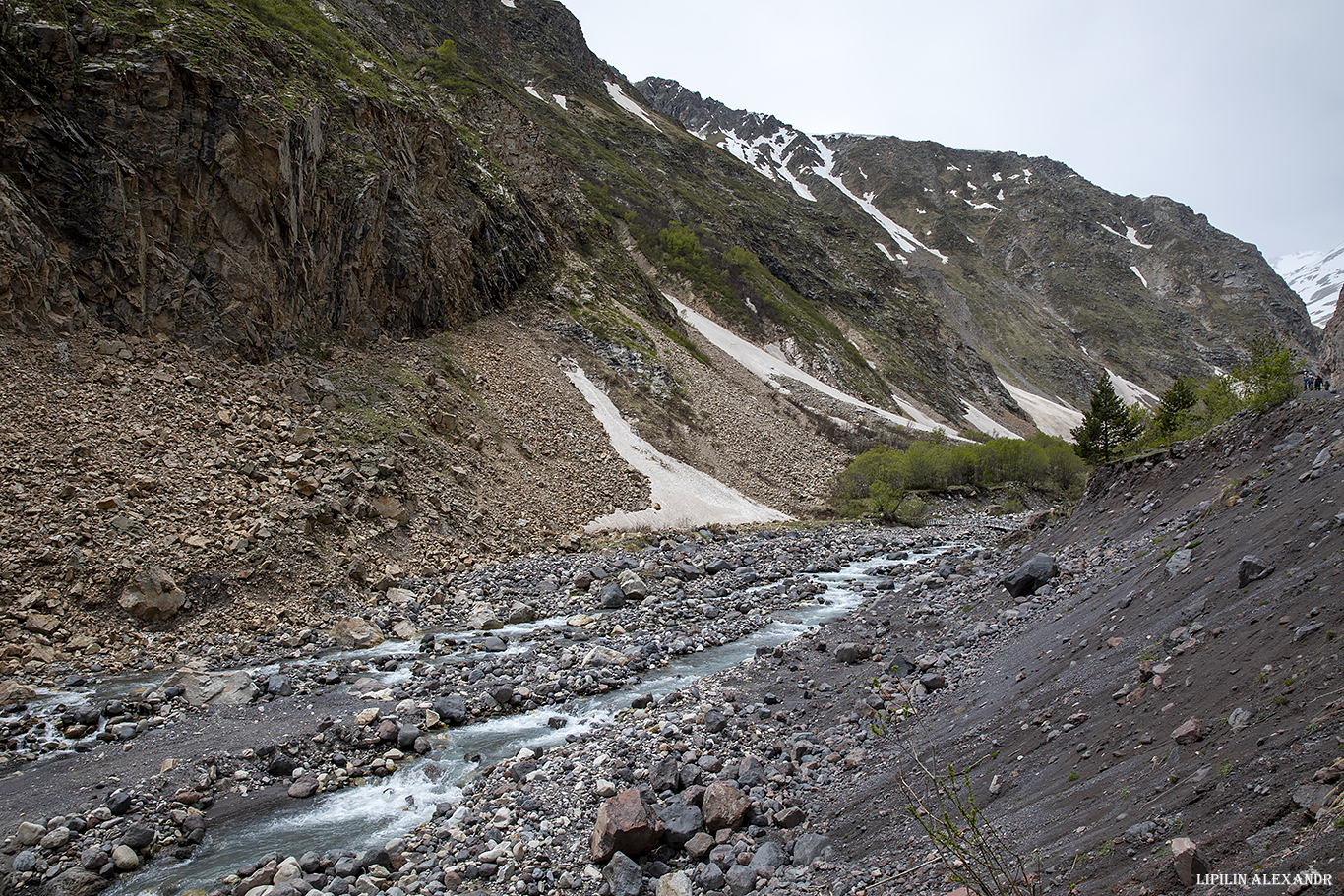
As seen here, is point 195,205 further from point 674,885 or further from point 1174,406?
point 1174,406

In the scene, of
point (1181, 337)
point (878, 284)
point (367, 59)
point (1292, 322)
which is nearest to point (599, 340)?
point (367, 59)

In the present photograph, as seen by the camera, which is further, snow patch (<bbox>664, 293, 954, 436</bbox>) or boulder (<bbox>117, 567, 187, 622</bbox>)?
snow patch (<bbox>664, 293, 954, 436</bbox>)

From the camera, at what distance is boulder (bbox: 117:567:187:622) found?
49.5 feet

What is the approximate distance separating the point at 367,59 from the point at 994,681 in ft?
147

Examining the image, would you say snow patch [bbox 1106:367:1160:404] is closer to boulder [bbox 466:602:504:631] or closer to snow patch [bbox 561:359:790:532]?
snow patch [bbox 561:359:790:532]

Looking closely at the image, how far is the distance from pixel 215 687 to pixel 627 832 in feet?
32.5

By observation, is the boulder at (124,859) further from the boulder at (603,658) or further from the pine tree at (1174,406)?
the pine tree at (1174,406)

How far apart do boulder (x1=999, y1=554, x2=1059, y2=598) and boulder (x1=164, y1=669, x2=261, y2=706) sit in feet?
53.8

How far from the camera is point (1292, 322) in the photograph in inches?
5901

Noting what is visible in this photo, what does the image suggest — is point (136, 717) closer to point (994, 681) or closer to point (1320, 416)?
point (994, 681)

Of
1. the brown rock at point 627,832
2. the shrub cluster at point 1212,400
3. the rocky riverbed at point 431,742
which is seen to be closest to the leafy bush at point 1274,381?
the shrub cluster at point 1212,400

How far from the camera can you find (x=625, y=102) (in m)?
121

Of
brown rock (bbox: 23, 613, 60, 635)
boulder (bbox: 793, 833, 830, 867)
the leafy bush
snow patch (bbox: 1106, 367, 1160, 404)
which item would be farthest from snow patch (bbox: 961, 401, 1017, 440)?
brown rock (bbox: 23, 613, 60, 635)

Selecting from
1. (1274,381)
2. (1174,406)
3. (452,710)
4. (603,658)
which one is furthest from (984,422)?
(452,710)
